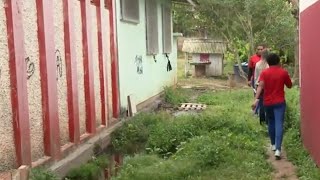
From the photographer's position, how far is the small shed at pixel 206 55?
25.7m

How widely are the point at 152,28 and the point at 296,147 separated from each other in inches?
280

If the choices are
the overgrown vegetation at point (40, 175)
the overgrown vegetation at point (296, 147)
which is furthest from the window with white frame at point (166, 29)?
the overgrown vegetation at point (40, 175)

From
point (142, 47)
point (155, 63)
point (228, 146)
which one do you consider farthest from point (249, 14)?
point (228, 146)

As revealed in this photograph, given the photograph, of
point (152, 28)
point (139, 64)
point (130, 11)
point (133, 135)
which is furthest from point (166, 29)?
→ point (133, 135)

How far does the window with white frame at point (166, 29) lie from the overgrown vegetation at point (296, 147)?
535cm

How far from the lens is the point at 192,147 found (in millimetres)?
8125

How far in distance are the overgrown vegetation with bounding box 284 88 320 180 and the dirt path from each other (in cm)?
8

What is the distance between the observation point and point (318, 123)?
21.4 feet

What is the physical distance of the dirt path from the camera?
265 inches

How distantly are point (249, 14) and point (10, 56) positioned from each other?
14.0 meters

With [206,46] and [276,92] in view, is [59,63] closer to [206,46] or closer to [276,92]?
[276,92]

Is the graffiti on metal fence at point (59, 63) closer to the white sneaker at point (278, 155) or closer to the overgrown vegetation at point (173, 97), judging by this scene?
the white sneaker at point (278, 155)

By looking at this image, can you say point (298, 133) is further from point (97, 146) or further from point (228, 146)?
point (97, 146)

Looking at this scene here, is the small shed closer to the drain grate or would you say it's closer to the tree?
the tree
